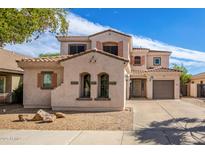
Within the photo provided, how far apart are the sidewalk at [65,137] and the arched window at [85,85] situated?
331 inches

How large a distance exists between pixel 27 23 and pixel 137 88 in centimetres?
2439

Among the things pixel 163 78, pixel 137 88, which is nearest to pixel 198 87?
pixel 163 78

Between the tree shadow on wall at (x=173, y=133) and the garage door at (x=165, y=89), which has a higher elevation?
the garage door at (x=165, y=89)

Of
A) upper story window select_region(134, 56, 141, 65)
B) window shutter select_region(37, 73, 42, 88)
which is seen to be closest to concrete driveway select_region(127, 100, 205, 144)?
window shutter select_region(37, 73, 42, 88)

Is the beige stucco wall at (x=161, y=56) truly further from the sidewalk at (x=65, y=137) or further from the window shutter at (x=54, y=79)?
the sidewalk at (x=65, y=137)

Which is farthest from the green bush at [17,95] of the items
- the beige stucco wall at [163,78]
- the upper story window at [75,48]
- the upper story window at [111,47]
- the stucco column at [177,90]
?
the stucco column at [177,90]

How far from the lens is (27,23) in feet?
42.0

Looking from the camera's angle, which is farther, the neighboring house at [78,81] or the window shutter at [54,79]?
the window shutter at [54,79]

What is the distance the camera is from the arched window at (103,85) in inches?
752

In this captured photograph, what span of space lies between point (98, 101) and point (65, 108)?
2336 millimetres

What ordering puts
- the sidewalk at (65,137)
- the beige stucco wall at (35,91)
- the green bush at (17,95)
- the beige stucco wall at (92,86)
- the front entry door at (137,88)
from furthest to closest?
the front entry door at (137,88), the green bush at (17,95), the beige stucco wall at (35,91), the beige stucco wall at (92,86), the sidewalk at (65,137)

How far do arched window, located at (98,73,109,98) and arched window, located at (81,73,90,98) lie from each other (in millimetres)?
817

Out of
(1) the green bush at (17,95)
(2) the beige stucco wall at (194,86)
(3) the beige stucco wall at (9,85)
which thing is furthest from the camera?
(2) the beige stucco wall at (194,86)
